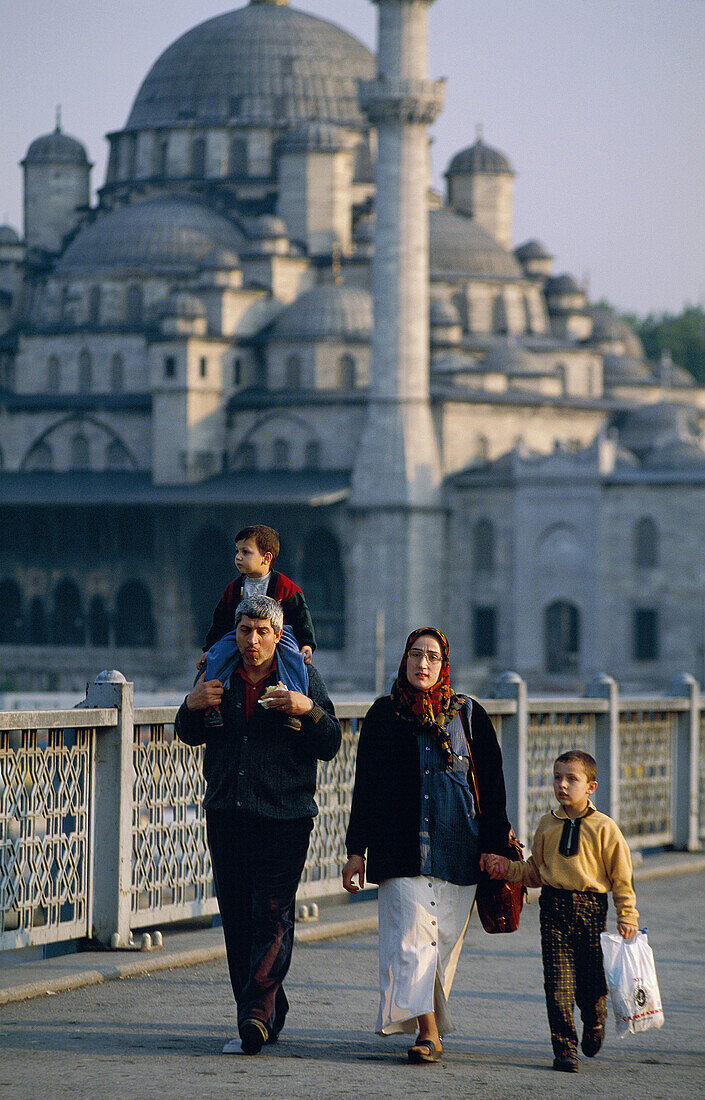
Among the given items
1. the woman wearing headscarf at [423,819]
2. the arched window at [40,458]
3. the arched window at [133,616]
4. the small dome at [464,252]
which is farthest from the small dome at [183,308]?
the woman wearing headscarf at [423,819]

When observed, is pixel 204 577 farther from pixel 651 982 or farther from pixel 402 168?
pixel 651 982

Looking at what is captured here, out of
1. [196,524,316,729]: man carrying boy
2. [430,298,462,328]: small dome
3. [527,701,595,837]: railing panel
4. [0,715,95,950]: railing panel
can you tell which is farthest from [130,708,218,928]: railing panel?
[430,298,462,328]: small dome

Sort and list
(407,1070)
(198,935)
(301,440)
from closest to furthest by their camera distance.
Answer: (407,1070) < (198,935) < (301,440)

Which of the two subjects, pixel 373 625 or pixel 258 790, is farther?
pixel 373 625

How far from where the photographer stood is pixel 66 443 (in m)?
56.3

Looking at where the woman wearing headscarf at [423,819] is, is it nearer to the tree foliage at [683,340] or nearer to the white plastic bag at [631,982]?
the white plastic bag at [631,982]

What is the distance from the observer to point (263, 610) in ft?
22.3

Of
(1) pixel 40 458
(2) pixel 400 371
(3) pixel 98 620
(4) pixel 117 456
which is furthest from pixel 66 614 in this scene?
(2) pixel 400 371

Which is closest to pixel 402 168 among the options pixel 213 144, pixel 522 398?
pixel 522 398

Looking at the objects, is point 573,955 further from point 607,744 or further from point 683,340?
point 683,340

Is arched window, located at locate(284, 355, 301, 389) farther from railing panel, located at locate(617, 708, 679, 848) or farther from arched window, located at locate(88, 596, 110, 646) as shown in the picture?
railing panel, located at locate(617, 708, 679, 848)

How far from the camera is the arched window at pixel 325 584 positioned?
5050 centimetres

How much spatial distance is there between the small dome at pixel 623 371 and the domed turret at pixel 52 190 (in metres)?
17.1

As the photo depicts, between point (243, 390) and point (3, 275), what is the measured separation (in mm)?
12249
